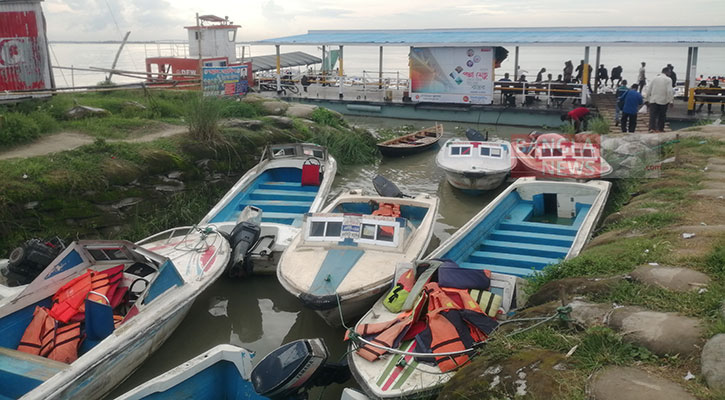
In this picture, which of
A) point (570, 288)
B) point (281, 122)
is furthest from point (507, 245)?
point (281, 122)

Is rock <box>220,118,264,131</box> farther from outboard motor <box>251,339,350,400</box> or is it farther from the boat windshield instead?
outboard motor <box>251,339,350,400</box>

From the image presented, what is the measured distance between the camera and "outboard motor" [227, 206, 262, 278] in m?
9.71

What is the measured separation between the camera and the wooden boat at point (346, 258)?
7984 millimetres

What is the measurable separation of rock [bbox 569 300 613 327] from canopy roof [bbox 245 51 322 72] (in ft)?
105

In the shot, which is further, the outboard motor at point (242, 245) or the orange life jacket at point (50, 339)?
the outboard motor at point (242, 245)

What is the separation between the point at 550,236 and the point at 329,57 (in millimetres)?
23857

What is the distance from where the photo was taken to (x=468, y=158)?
51.4ft

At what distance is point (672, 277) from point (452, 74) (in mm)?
20724

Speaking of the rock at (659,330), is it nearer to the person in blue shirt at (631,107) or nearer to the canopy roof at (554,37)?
the person in blue shirt at (631,107)

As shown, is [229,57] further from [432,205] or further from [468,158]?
[432,205]

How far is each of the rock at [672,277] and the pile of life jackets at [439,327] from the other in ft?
5.30

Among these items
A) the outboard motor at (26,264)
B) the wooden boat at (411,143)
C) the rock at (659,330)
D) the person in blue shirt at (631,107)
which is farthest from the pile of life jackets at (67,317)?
the person in blue shirt at (631,107)

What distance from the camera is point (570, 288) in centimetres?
646

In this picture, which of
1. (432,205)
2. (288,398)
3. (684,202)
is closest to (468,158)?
(432,205)
